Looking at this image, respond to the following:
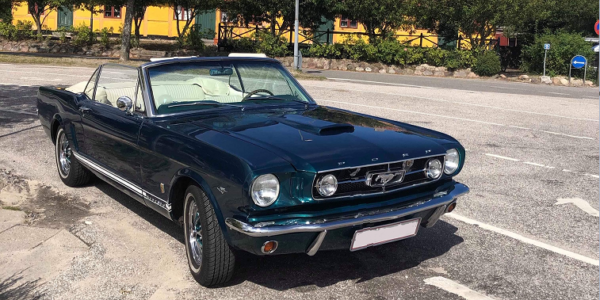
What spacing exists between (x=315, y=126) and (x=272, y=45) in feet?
100.0

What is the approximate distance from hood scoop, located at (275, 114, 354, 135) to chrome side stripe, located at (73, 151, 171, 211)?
3.46 ft

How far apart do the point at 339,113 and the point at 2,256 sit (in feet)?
9.54

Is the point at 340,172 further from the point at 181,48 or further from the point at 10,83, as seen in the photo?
the point at 181,48

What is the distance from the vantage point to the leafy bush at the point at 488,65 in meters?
31.6

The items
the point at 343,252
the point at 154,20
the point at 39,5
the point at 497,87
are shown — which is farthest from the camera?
the point at 154,20

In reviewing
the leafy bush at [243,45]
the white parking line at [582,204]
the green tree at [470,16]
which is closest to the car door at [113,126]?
the white parking line at [582,204]

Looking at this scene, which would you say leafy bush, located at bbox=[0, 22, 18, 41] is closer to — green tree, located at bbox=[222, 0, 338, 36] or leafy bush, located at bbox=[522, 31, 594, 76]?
green tree, located at bbox=[222, 0, 338, 36]

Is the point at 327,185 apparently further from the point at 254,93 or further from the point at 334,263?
the point at 254,93

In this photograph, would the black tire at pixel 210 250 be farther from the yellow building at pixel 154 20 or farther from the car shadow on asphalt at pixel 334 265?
the yellow building at pixel 154 20

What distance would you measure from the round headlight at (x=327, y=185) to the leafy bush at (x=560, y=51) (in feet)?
95.6

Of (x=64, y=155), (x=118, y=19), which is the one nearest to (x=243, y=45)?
(x=118, y=19)

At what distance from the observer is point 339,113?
5754 millimetres

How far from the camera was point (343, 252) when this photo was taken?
17.2ft

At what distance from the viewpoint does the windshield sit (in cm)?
534
